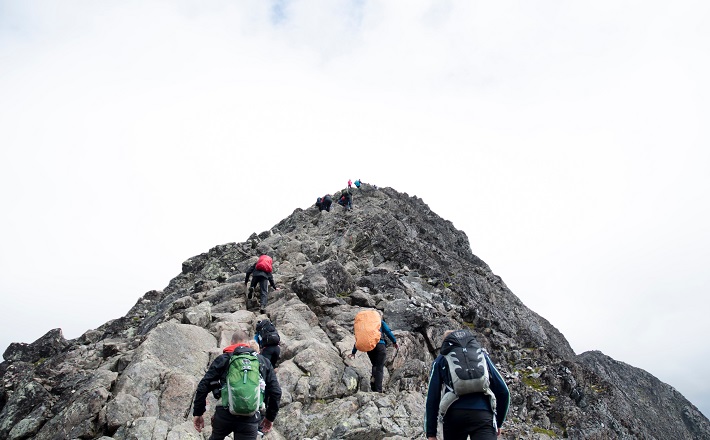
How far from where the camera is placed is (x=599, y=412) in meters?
23.4

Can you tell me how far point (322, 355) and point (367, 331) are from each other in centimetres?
254

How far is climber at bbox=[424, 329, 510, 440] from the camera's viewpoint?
291 inches

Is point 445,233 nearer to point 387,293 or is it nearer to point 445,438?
point 387,293

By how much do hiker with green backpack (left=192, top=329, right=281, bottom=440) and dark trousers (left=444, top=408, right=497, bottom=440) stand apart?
3.46 m

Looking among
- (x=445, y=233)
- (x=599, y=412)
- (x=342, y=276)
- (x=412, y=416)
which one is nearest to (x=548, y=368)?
(x=599, y=412)

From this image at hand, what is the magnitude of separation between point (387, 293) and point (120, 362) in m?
13.9

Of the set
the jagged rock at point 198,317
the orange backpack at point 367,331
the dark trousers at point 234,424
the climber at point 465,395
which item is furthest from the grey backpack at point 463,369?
the jagged rock at point 198,317

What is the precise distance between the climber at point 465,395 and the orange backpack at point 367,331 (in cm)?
675

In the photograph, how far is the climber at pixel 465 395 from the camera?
7.40 meters

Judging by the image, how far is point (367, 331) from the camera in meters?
14.6

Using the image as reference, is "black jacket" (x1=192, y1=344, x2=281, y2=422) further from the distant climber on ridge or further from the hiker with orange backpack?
the distant climber on ridge

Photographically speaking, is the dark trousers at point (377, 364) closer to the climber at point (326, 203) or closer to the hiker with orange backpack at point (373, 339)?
the hiker with orange backpack at point (373, 339)

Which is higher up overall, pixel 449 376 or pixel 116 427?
pixel 449 376

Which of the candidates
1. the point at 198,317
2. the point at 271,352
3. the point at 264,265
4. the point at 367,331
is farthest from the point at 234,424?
the point at 264,265
